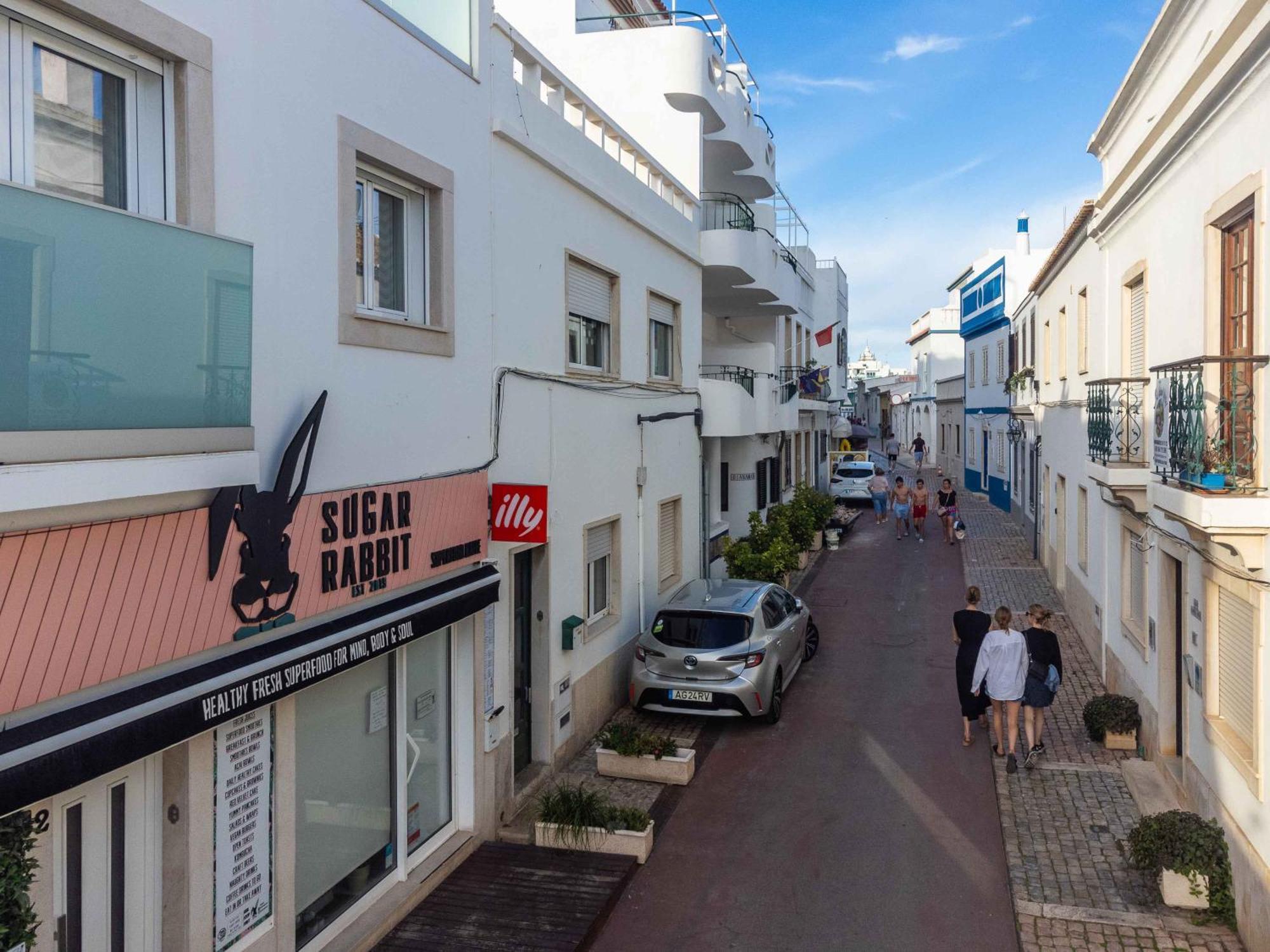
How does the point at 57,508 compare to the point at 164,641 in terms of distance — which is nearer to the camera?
the point at 57,508

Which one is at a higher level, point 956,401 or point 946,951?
point 956,401

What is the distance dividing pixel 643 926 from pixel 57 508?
5.03 metres

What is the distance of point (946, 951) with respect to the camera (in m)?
6.75

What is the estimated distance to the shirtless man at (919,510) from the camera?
26797mm

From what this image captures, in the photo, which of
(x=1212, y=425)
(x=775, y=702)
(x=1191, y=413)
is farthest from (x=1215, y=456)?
(x=775, y=702)

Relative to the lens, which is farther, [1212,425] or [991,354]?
[991,354]

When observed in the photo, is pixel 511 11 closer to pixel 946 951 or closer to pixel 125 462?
pixel 125 462

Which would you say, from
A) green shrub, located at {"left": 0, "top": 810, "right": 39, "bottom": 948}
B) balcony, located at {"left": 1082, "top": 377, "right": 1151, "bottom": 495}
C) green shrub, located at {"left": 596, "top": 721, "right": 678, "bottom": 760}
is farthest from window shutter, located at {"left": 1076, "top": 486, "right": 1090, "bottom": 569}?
green shrub, located at {"left": 0, "top": 810, "right": 39, "bottom": 948}

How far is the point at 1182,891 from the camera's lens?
7.02 m

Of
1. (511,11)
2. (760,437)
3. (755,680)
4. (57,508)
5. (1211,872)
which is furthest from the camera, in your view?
(760,437)

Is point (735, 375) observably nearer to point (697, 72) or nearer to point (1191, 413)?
point (697, 72)

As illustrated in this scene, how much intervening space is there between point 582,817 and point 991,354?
28120mm

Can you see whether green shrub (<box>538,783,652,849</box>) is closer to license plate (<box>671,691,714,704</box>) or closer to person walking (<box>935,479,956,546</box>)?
license plate (<box>671,691,714,704</box>)

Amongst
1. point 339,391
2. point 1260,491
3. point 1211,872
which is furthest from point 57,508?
point 1211,872
